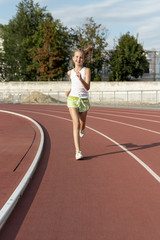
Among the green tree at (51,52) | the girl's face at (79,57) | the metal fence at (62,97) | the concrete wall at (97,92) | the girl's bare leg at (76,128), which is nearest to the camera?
the girl's face at (79,57)

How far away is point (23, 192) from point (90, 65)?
51825mm

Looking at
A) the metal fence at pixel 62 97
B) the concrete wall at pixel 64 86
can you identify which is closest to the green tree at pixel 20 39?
the concrete wall at pixel 64 86

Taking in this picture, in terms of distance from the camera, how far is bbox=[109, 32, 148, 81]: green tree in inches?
2175

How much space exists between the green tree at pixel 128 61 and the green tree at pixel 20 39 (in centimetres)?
1459

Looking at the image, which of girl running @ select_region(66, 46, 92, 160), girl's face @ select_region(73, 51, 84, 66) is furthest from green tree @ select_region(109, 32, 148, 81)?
girl's face @ select_region(73, 51, 84, 66)

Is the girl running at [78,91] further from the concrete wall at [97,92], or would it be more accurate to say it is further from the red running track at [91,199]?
the concrete wall at [97,92]

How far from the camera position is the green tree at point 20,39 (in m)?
60.5

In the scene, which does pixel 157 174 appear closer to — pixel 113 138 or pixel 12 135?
pixel 113 138

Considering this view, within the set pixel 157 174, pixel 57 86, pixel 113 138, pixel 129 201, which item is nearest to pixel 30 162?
pixel 157 174

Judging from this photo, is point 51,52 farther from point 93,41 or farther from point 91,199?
point 91,199

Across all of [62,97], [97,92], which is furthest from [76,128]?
[62,97]

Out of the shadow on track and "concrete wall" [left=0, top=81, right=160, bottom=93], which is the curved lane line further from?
"concrete wall" [left=0, top=81, right=160, bottom=93]

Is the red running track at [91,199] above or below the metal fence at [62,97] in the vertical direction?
above

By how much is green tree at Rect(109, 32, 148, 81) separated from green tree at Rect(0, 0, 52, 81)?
14587 mm
